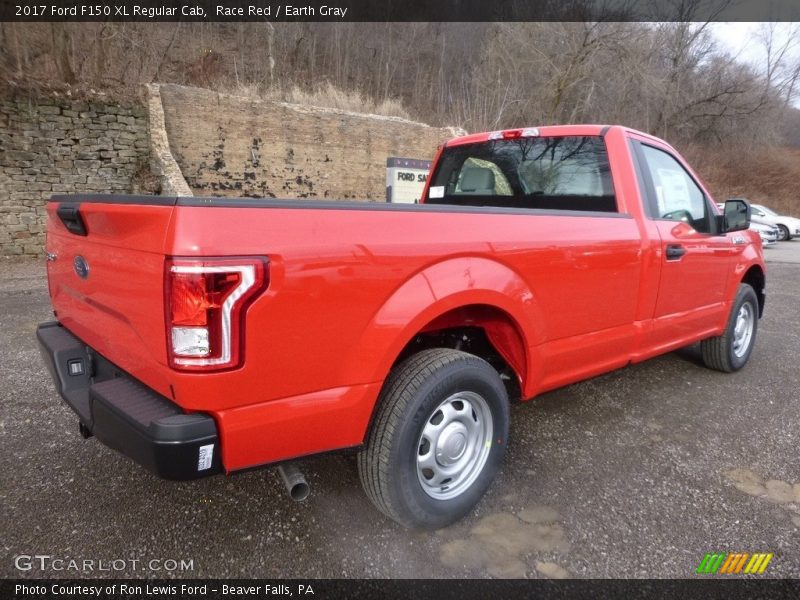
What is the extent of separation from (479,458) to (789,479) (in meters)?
1.81

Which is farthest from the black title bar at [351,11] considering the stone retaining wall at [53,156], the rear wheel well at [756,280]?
the rear wheel well at [756,280]

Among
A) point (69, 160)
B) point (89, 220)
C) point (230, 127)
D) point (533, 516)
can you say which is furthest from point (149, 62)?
point (533, 516)

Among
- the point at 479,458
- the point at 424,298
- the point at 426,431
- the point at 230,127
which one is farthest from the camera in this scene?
the point at 230,127

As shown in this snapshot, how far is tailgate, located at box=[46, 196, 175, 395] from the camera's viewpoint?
1596 mm

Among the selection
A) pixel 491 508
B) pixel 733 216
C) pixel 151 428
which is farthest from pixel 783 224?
pixel 151 428

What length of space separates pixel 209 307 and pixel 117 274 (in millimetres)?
548

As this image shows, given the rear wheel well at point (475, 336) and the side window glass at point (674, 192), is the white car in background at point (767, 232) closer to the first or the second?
the side window glass at point (674, 192)

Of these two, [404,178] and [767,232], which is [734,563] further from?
[767,232]

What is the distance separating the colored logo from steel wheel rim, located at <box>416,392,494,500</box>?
996 millimetres

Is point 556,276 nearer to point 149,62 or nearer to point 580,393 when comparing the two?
point 580,393

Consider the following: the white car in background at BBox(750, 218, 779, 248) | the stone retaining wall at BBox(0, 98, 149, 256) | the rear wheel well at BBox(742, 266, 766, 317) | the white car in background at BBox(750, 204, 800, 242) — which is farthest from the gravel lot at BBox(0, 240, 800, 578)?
the white car in background at BBox(750, 204, 800, 242)

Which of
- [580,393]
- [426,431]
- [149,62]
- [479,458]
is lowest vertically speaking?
[580,393]

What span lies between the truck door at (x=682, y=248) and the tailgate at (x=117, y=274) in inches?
113

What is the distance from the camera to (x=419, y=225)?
197 centimetres
